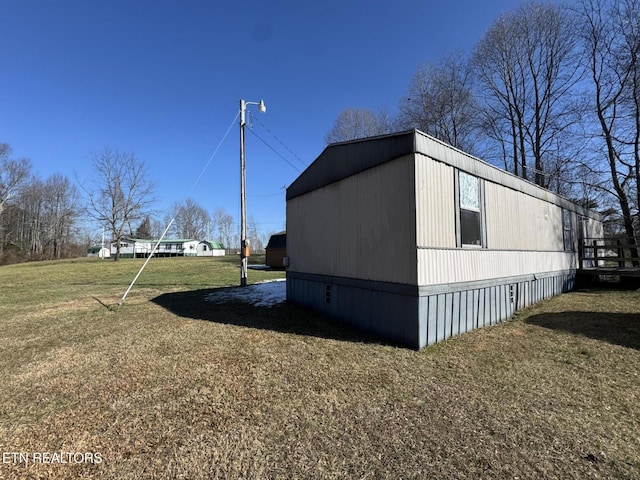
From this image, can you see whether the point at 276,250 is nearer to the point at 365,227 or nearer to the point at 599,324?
the point at 365,227

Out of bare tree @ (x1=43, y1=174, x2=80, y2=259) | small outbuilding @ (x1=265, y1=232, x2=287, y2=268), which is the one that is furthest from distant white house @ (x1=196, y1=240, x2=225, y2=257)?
small outbuilding @ (x1=265, y1=232, x2=287, y2=268)

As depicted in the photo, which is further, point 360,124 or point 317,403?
point 360,124

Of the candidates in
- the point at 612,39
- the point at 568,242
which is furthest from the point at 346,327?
the point at 612,39

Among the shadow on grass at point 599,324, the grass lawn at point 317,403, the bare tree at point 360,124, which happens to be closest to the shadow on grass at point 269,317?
the grass lawn at point 317,403

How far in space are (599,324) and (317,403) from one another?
5.84m

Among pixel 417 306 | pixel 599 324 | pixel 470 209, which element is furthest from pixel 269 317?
pixel 599 324

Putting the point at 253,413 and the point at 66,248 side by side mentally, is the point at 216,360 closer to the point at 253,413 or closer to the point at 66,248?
the point at 253,413

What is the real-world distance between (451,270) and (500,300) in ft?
6.45

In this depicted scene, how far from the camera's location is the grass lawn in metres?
2.16

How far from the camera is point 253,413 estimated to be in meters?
2.82

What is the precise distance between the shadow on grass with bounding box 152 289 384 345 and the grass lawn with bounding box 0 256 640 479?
12cm

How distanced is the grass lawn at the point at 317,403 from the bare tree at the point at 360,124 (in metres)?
18.7

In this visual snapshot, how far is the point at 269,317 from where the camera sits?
21.8ft

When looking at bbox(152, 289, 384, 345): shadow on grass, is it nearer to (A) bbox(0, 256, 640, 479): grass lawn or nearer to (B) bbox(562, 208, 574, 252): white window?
(A) bbox(0, 256, 640, 479): grass lawn
